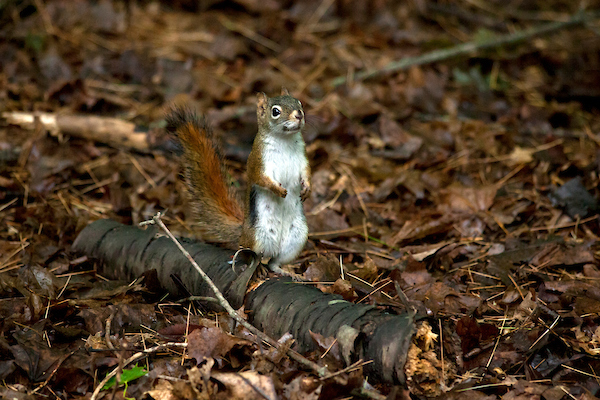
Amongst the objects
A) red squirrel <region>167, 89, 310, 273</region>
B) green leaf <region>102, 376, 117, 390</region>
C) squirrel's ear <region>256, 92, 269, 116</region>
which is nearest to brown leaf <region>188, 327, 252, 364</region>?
green leaf <region>102, 376, 117, 390</region>

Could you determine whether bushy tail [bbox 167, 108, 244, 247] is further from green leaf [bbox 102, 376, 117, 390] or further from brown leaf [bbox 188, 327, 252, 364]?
green leaf [bbox 102, 376, 117, 390]

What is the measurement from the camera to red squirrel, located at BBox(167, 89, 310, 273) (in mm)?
2736

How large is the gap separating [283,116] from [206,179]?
0.59 meters

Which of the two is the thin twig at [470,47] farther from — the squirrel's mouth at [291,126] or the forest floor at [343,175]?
the squirrel's mouth at [291,126]

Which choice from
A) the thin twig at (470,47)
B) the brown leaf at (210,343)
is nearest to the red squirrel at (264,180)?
the brown leaf at (210,343)

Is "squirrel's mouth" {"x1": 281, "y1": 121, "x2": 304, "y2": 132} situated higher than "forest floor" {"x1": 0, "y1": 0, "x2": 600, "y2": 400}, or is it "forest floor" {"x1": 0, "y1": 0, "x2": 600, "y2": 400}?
"squirrel's mouth" {"x1": 281, "y1": 121, "x2": 304, "y2": 132}

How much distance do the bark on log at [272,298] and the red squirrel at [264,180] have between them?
197mm

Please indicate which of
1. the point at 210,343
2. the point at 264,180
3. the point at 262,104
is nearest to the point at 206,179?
the point at 264,180

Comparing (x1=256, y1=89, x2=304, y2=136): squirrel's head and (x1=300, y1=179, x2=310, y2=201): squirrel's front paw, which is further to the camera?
(x1=300, y1=179, x2=310, y2=201): squirrel's front paw

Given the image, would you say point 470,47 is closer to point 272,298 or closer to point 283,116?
point 283,116

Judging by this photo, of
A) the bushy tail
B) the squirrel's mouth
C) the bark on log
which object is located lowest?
the bark on log

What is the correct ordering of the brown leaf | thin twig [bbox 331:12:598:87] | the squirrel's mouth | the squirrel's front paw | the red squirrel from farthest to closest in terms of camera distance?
1. thin twig [bbox 331:12:598:87]
2. the squirrel's front paw
3. the red squirrel
4. the squirrel's mouth
5. the brown leaf

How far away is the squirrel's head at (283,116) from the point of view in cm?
262

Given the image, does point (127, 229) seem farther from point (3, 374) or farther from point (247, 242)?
point (3, 374)
